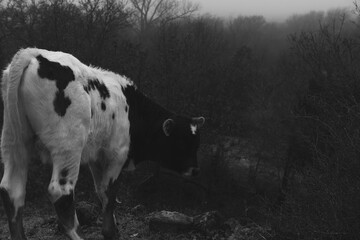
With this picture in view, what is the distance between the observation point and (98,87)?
479 cm

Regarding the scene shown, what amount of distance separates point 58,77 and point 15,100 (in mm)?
453

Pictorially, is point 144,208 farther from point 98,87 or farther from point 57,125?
point 57,125

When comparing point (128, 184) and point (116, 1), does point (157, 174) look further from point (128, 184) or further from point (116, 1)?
point (116, 1)

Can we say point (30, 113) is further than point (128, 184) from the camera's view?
No

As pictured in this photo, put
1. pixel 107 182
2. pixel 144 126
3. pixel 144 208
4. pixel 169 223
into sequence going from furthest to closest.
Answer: pixel 144 208, pixel 169 223, pixel 144 126, pixel 107 182

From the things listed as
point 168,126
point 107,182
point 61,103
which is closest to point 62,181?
point 61,103

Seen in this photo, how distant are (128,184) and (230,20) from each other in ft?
142

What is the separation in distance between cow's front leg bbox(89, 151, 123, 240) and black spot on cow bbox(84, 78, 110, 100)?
695mm

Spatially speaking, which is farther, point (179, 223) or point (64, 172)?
point (179, 223)

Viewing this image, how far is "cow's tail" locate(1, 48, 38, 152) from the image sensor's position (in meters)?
3.99

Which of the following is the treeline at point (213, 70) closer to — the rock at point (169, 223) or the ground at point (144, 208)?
the ground at point (144, 208)

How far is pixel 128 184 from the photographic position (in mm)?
16984

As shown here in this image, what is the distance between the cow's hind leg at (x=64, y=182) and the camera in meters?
4.08

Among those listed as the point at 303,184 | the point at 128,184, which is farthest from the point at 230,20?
the point at 303,184
